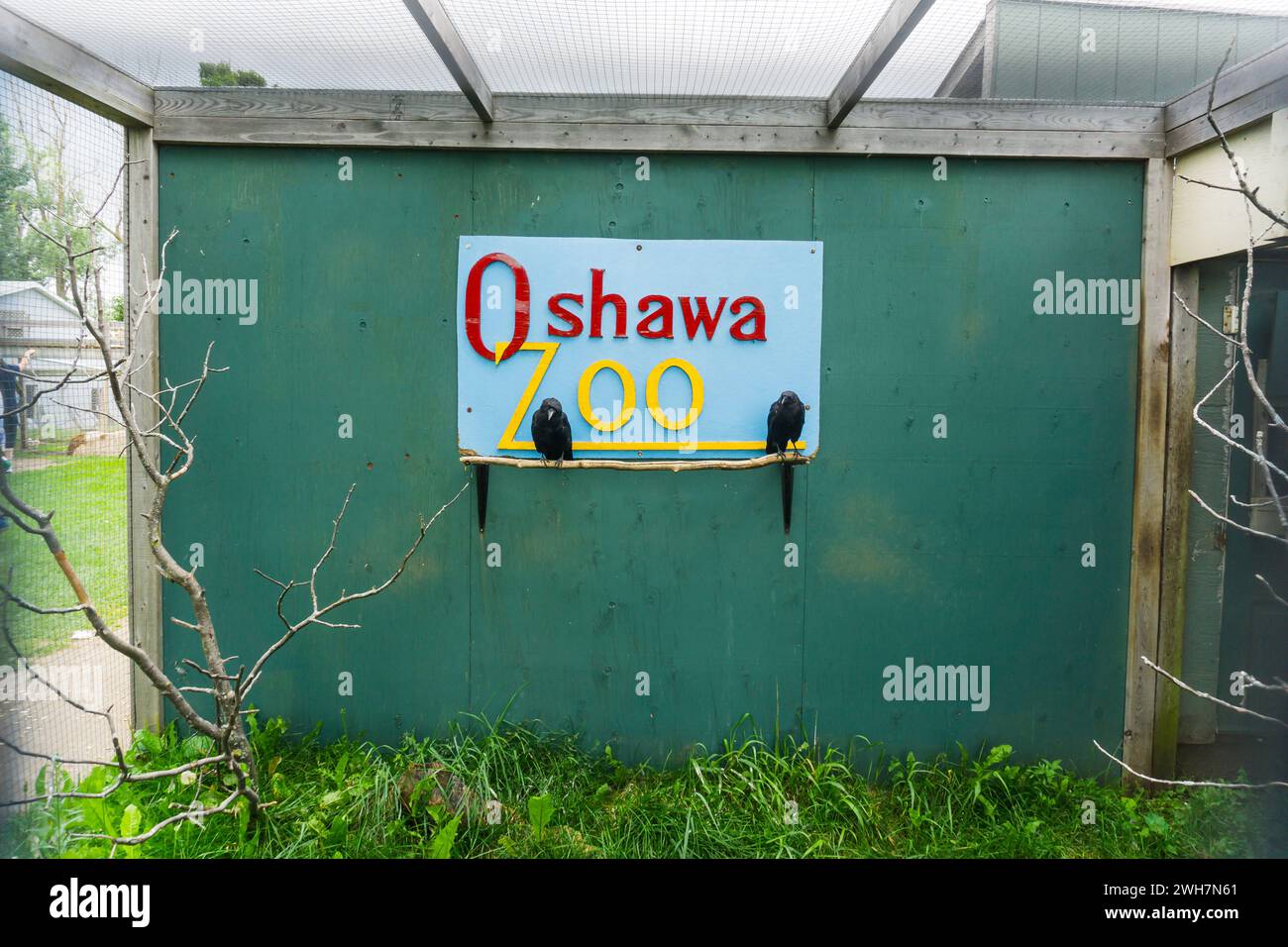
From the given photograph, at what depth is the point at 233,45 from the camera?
2.60m

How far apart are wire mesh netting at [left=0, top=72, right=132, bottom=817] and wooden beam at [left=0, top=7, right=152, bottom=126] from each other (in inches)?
2.3

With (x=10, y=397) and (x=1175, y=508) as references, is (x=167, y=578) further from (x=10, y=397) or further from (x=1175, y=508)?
(x=1175, y=508)

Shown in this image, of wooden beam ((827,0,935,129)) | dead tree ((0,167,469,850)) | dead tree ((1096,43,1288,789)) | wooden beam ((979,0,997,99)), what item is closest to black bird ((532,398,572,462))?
dead tree ((0,167,469,850))

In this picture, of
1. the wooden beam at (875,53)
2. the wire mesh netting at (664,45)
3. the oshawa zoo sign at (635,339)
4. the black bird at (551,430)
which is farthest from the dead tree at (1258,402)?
the black bird at (551,430)

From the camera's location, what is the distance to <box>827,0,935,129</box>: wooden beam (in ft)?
7.02

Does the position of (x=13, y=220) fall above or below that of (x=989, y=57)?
below

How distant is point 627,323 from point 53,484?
222 centimetres

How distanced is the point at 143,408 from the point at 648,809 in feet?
8.42

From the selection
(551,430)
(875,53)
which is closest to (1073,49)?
(875,53)

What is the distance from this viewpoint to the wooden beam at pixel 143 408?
2742 millimetres

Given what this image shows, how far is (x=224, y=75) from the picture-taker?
2.73 meters

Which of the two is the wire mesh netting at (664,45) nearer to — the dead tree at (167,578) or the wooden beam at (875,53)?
the wooden beam at (875,53)

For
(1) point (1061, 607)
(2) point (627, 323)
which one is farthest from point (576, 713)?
(1) point (1061, 607)

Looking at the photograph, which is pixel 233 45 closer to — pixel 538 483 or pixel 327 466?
pixel 327 466
